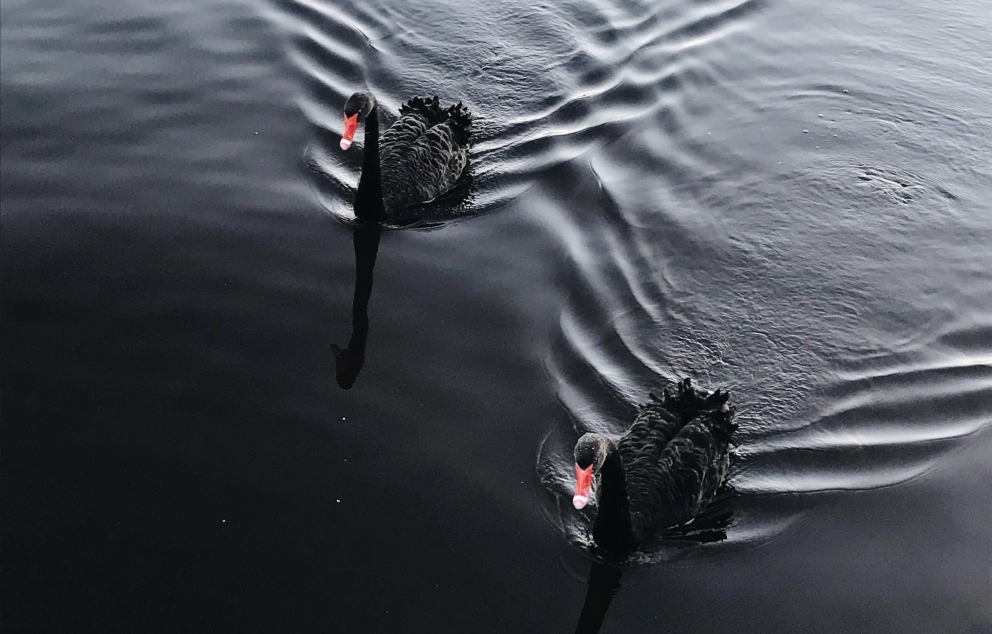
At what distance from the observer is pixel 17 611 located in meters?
6.64

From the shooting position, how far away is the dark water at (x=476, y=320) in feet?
23.5

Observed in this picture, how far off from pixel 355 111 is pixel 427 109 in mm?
1457

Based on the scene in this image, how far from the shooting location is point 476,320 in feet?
30.6

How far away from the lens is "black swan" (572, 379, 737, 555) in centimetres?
692

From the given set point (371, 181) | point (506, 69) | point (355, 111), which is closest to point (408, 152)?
point (371, 181)

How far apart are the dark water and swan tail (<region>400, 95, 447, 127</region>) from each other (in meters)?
0.73

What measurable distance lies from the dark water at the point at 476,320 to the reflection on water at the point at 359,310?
35 millimetres

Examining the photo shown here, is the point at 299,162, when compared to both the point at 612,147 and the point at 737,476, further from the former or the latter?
the point at 737,476

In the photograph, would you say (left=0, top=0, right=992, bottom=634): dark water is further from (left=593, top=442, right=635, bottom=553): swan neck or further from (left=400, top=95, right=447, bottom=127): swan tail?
(left=400, top=95, right=447, bottom=127): swan tail

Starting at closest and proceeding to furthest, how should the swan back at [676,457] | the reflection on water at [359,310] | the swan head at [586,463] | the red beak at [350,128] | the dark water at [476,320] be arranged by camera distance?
the swan head at [586,463] < the dark water at [476,320] < the swan back at [676,457] < the reflection on water at [359,310] < the red beak at [350,128]

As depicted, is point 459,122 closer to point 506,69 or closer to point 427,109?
point 427,109

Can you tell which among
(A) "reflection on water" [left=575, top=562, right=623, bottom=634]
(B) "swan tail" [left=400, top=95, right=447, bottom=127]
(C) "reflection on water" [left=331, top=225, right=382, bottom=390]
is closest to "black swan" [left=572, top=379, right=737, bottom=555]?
(A) "reflection on water" [left=575, top=562, right=623, bottom=634]

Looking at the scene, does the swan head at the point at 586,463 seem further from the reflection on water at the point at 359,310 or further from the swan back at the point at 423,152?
the swan back at the point at 423,152

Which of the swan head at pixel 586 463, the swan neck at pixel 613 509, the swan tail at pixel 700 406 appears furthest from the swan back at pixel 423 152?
the swan head at pixel 586 463
